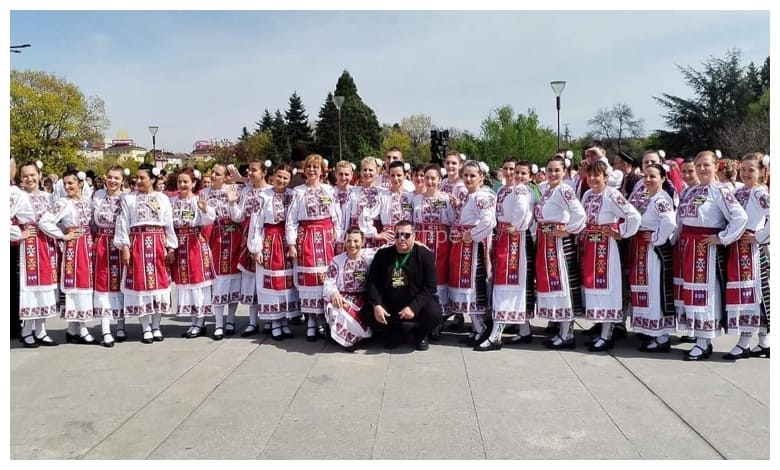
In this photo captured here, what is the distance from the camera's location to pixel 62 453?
151 inches

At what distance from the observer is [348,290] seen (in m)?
6.45

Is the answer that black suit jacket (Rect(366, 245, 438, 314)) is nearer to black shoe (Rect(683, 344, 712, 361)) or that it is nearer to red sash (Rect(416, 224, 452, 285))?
red sash (Rect(416, 224, 452, 285))

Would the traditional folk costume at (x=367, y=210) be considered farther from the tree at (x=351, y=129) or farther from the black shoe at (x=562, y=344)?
the tree at (x=351, y=129)

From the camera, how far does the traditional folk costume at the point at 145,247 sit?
655 centimetres

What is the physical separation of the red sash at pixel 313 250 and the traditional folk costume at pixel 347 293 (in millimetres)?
194

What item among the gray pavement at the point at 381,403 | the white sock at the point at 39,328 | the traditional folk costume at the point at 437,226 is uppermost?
the traditional folk costume at the point at 437,226

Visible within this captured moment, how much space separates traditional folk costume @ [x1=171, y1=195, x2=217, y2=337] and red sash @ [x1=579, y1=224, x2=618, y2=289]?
3.85 m

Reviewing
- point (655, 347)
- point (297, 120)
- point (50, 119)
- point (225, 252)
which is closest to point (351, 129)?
point (297, 120)

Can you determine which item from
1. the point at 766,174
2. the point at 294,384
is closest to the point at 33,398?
the point at 294,384

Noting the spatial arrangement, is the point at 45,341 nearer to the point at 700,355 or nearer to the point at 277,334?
the point at 277,334

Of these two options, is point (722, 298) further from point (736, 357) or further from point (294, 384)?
point (294, 384)

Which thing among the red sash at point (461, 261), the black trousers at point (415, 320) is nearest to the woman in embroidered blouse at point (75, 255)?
the black trousers at point (415, 320)

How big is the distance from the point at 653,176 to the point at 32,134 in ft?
143

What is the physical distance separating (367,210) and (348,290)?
2.87 feet
